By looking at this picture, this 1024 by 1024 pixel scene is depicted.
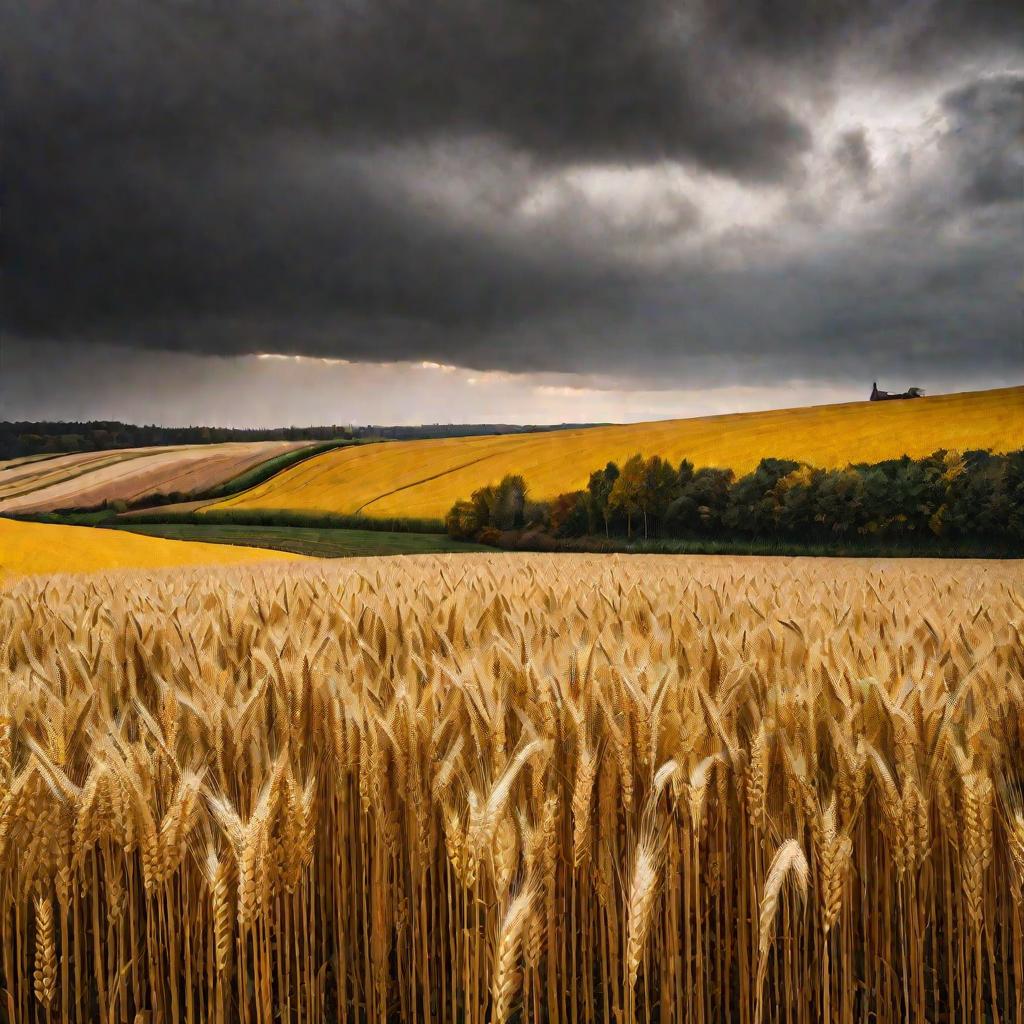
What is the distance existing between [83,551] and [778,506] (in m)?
15.6

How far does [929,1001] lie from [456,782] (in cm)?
138

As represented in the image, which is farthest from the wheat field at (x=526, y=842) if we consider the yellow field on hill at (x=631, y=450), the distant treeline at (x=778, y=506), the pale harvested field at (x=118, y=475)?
the pale harvested field at (x=118, y=475)

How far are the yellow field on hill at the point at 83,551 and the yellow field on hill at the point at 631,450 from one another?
10.9 meters

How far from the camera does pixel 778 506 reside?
19125 millimetres

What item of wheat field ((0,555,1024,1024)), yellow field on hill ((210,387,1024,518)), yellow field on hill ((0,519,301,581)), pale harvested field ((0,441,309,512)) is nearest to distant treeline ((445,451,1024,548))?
yellow field on hill ((210,387,1024,518))

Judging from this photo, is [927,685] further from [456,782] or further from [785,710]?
[456,782]

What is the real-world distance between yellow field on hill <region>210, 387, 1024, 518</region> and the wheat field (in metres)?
23.3

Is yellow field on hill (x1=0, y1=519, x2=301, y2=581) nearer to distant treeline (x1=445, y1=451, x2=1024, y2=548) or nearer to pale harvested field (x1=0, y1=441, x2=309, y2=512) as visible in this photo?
distant treeline (x1=445, y1=451, x2=1024, y2=548)

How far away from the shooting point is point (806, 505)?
18.9 metres

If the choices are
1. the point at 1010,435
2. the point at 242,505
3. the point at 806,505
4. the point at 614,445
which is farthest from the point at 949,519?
the point at 242,505

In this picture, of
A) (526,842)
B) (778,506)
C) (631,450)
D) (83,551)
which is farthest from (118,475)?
(526,842)

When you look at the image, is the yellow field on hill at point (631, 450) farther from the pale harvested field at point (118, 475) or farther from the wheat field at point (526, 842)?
the wheat field at point (526, 842)

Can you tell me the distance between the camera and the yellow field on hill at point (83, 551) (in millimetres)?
11742

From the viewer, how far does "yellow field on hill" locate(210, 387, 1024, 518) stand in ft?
85.4
